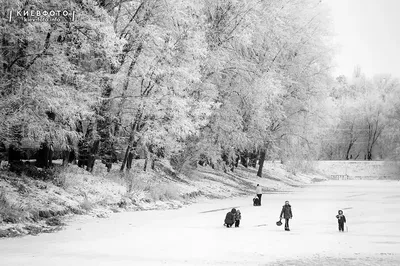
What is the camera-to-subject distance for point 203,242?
16.8 metres

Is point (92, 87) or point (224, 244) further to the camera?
point (92, 87)

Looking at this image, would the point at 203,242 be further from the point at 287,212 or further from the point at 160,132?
the point at 160,132

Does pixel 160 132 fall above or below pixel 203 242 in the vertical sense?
above

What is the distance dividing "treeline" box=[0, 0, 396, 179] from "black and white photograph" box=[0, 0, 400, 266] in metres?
0.09

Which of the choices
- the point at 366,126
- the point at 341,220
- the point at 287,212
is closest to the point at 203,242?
the point at 287,212

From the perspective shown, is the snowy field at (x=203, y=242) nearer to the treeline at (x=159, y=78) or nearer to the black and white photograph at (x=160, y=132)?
the black and white photograph at (x=160, y=132)

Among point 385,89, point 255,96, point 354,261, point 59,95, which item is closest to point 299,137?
point 255,96

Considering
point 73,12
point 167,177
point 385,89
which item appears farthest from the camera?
point 385,89

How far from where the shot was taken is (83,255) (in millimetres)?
13641

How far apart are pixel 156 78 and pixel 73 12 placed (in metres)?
6.90

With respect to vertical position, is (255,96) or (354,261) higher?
(255,96)

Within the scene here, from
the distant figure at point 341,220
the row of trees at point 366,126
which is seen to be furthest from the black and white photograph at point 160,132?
the row of trees at point 366,126

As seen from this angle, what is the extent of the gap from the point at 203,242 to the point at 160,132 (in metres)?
10.3

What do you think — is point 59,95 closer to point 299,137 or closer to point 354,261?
point 354,261
